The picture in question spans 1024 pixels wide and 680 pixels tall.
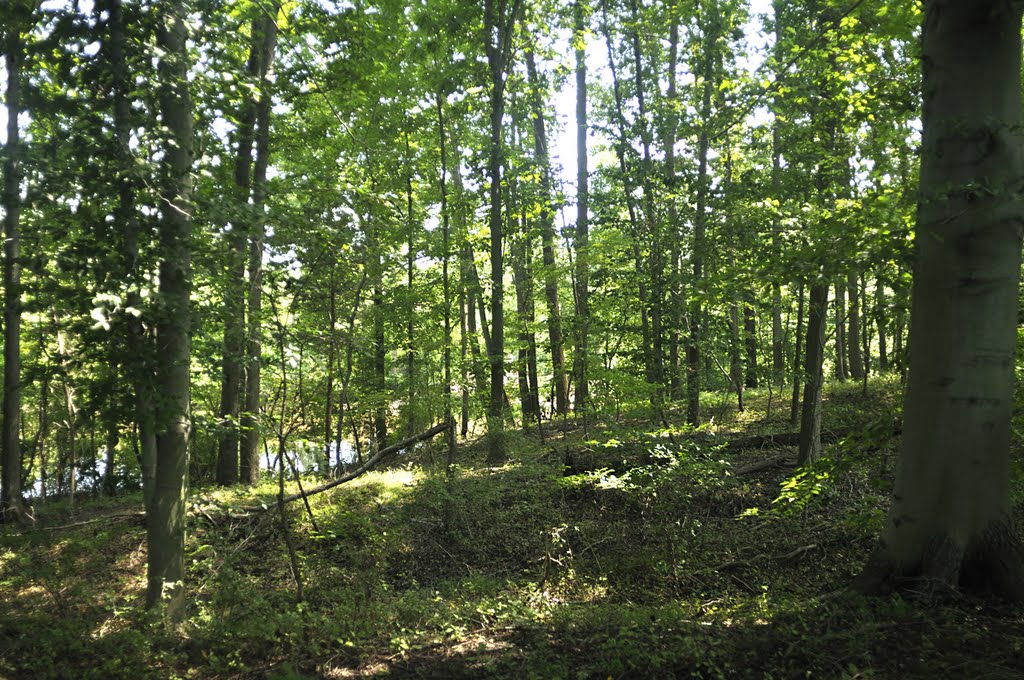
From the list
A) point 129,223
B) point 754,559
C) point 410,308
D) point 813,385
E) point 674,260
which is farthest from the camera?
point 410,308

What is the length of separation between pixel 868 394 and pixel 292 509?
12.2 metres

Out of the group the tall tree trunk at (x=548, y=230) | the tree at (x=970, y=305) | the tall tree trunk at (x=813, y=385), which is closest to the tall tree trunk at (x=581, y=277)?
the tall tree trunk at (x=548, y=230)

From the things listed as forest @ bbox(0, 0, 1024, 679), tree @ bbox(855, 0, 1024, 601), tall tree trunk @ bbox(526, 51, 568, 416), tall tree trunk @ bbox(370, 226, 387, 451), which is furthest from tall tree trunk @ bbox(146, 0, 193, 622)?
tall tree trunk @ bbox(526, 51, 568, 416)

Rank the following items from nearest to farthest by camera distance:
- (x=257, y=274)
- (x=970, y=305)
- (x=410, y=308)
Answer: (x=970, y=305)
(x=257, y=274)
(x=410, y=308)

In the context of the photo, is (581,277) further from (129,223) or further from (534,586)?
(129,223)

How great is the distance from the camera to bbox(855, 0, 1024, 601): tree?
3.58 m

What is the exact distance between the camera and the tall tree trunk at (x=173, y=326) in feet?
14.7

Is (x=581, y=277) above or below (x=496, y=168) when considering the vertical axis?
below

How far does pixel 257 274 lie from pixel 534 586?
4149mm

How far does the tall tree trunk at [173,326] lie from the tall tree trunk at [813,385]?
24.1 ft

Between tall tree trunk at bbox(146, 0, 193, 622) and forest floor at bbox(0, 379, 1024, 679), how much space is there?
43 centimetres

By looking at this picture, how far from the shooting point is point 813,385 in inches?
326

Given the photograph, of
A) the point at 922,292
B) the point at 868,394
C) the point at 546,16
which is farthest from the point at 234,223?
the point at 868,394

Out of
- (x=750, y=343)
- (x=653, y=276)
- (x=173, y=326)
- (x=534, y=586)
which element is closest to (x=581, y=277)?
(x=653, y=276)
